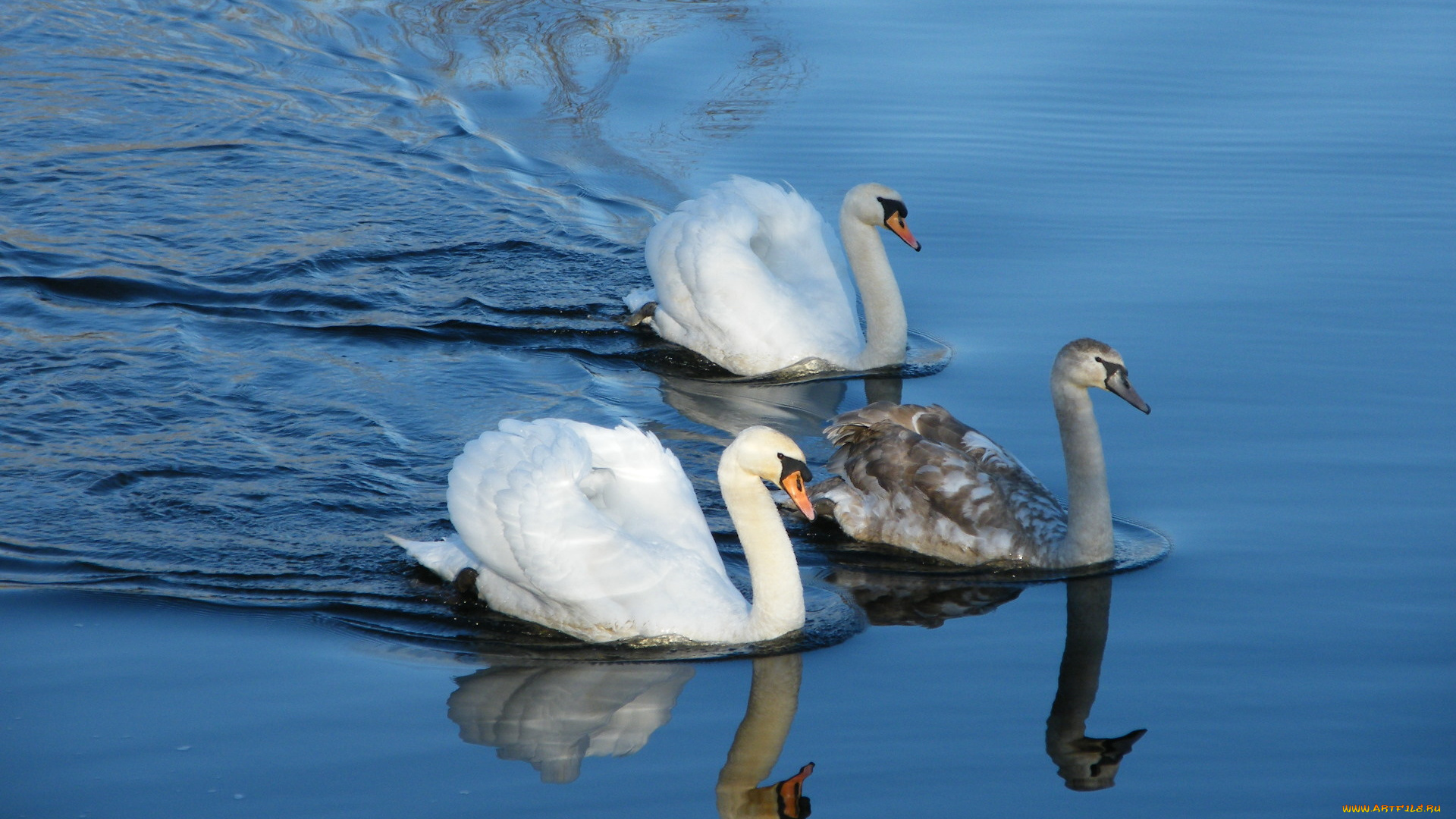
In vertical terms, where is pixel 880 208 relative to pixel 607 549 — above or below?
above

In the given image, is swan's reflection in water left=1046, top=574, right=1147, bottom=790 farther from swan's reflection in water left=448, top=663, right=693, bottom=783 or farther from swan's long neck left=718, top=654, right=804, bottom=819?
swan's reflection in water left=448, top=663, right=693, bottom=783

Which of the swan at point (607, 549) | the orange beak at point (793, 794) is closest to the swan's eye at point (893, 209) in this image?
the swan at point (607, 549)

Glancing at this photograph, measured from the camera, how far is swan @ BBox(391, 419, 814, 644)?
6.72m

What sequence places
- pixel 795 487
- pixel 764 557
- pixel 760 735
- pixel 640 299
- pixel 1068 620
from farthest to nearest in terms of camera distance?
pixel 640 299
pixel 1068 620
pixel 764 557
pixel 795 487
pixel 760 735

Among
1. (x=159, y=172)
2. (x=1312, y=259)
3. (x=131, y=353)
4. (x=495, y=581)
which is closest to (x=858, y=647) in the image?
(x=495, y=581)

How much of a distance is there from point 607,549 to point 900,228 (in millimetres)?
4143

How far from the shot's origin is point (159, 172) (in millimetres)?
12664

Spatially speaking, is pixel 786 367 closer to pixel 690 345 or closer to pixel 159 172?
pixel 690 345

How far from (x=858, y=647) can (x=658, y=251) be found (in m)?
4.35

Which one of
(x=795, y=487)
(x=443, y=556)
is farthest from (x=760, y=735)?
(x=443, y=556)

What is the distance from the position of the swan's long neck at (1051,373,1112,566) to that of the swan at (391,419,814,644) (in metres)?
1.53

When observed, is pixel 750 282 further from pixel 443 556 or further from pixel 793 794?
pixel 793 794

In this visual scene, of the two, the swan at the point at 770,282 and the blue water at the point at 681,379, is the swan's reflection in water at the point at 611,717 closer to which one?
the blue water at the point at 681,379

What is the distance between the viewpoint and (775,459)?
6621mm
